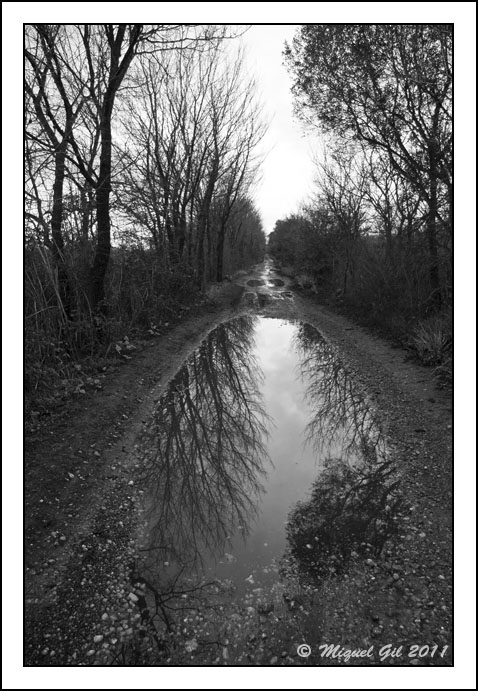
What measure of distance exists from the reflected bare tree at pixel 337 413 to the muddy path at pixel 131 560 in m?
0.23

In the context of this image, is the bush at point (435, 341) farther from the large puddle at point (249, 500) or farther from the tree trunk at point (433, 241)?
the large puddle at point (249, 500)

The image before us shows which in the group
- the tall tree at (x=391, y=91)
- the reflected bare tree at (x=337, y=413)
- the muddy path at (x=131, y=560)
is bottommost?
the muddy path at (x=131, y=560)

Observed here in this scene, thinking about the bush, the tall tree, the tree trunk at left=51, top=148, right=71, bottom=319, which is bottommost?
the bush

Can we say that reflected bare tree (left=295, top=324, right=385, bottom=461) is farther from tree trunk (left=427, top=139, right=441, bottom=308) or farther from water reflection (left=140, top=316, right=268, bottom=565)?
tree trunk (left=427, top=139, right=441, bottom=308)

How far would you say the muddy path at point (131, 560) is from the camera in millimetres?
2230

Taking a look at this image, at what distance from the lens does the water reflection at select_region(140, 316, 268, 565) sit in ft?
10.5

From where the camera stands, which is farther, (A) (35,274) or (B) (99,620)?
(A) (35,274)

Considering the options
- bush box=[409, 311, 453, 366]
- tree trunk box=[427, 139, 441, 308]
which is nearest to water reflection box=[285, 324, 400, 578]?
bush box=[409, 311, 453, 366]

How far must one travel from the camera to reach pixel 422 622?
7.64 ft

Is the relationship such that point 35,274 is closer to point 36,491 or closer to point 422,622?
point 36,491

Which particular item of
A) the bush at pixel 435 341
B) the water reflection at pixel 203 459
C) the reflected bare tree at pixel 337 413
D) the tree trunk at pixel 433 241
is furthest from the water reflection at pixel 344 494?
the tree trunk at pixel 433 241

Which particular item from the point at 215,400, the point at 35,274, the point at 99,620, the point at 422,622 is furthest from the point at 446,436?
the point at 35,274

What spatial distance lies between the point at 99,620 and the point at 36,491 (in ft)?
5.18

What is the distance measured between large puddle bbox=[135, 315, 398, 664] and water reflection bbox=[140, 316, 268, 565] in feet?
0.04
